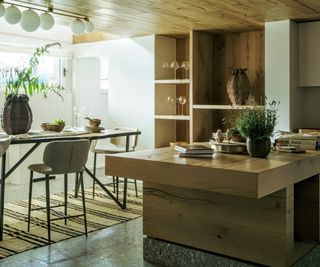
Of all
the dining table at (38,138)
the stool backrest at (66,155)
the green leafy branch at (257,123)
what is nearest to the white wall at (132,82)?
the dining table at (38,138)

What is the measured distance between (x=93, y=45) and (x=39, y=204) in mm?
2859

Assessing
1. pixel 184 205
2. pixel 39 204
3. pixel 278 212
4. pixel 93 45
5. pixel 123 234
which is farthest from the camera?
pixel 93 45

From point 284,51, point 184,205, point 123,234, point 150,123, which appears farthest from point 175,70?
point 184,205

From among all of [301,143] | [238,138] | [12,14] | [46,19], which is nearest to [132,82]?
[46,19]

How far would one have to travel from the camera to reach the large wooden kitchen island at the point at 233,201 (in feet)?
7.80

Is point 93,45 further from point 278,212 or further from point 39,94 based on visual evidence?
point 278,212

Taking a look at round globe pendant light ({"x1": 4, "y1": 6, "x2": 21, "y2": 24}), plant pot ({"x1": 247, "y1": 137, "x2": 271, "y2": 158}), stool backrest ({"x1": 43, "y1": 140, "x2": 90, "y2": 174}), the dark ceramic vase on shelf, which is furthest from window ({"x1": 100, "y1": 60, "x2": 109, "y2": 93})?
plant pot ({"x1": 247, "y1": 137, "x2": 271, "y2": 158})

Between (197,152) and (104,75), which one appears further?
(104,75)

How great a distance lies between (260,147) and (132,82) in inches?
148

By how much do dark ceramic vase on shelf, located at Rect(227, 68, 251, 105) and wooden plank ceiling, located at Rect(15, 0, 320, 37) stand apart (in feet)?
1.86

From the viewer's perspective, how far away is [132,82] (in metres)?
6.32

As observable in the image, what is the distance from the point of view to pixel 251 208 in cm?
268

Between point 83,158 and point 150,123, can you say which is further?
point 150,123

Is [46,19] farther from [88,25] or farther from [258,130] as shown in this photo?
[258,130]
